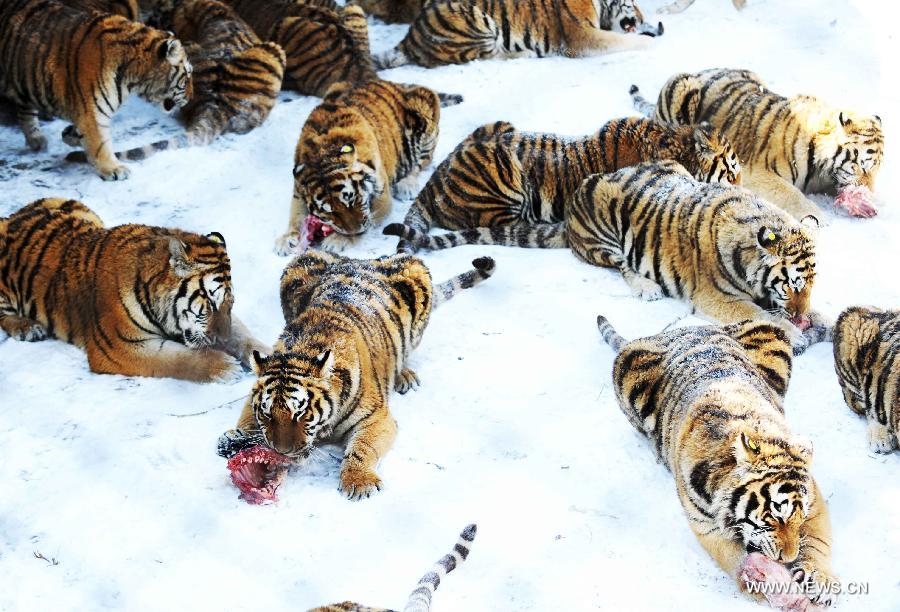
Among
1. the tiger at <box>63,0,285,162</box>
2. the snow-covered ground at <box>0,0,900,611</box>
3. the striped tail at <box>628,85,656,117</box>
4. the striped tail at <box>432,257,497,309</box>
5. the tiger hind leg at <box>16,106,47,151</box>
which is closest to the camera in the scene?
the snow-covered ground at <box>0,0,900,611</box>

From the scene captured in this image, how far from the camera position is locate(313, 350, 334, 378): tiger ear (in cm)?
464

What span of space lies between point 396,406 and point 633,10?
4.88m

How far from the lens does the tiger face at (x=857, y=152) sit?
6.61 metres

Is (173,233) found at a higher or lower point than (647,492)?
higher

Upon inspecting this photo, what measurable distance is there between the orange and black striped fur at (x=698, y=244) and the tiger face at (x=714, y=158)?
0.87ft

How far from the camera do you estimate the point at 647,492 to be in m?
4.61

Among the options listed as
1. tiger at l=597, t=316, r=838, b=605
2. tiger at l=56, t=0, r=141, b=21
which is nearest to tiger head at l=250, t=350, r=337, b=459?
tiger at l=597, t=316, r=838, b=605

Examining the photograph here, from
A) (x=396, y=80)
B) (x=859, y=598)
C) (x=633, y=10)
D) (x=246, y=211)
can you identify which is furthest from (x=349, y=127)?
(x=859, y=598)

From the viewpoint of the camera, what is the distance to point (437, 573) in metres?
4.09

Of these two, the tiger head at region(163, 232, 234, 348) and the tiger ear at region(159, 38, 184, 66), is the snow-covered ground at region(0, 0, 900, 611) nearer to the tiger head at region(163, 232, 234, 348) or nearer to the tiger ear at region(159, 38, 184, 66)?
the tiger head at region(163, 232, 234, 348)

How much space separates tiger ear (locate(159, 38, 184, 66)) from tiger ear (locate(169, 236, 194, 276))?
217 centimetres

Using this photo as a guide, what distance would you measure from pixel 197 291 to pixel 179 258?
0.18 metres

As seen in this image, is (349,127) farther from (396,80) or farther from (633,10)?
(633,10)

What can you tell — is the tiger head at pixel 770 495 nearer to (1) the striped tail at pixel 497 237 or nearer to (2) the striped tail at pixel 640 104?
(1) the striped tail at pixel 497 237
